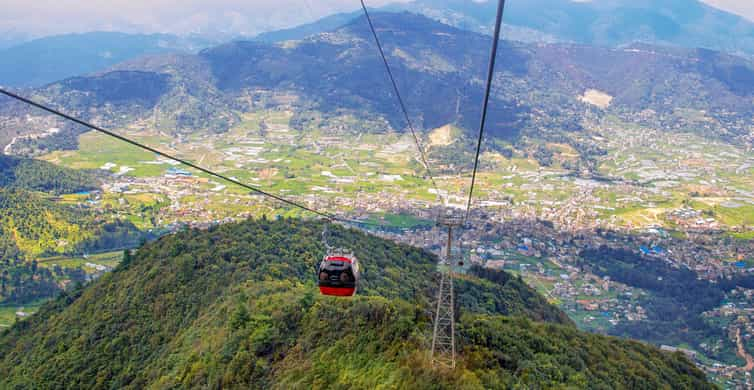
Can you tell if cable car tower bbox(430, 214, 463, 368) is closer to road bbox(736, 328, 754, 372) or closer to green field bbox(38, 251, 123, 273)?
road bbox(736, 328, 754, 372)

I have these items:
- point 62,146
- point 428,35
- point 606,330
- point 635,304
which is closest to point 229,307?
point 606,330

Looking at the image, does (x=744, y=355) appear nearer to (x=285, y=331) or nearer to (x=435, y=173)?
(x=285, y=331)

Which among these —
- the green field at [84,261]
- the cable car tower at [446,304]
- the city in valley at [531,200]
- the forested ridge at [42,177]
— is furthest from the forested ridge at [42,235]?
the cable car tower at [446,304]

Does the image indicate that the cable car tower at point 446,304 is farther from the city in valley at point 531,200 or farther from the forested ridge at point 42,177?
the forested ridge at point 42,177

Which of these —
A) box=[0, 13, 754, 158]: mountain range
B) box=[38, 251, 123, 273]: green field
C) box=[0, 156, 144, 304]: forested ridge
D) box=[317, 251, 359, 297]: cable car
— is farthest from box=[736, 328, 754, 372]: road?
box=[0, 13, 754, 158]: mountain range

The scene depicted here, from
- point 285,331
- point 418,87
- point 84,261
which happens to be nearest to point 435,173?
point 84,261

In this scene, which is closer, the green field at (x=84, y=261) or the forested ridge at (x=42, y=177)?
the green field at (x=84, y=261)

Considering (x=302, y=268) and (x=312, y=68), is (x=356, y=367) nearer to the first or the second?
(x=302, y=268)
